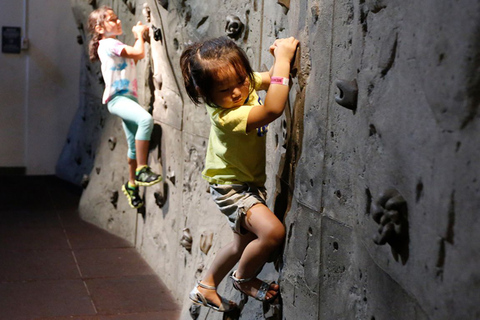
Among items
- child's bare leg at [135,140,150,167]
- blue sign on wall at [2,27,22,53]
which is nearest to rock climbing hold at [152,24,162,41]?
child's bare leg at [135,140,150,167]

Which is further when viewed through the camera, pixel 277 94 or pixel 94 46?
pixel 94 46

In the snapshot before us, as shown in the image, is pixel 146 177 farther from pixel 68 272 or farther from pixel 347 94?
pixel 347 94

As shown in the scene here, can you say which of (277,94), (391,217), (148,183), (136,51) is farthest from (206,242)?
(391,217)

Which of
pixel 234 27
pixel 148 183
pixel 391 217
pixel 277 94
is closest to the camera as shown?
pixel 391 217

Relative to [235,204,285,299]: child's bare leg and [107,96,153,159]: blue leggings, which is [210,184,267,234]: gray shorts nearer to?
[235,204,285,299]: child's bare leg

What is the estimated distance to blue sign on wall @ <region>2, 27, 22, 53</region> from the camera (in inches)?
320

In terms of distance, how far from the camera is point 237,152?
2.63 meters

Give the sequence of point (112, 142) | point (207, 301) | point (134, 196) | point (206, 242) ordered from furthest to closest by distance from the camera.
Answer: point (112, 142) < point (134, 196) < point (206, 242) < point (207, 301)

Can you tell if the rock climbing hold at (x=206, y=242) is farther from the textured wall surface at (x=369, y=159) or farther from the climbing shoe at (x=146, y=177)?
the climbing shoe at (x=146, y=177)

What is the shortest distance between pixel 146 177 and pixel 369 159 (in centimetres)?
308

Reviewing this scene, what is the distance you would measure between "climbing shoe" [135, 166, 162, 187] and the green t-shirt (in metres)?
2.07

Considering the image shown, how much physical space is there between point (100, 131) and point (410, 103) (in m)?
5.24

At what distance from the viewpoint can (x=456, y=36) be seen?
1.40 m

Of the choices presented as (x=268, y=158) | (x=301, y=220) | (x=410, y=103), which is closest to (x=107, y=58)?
(x=268, y=158)
